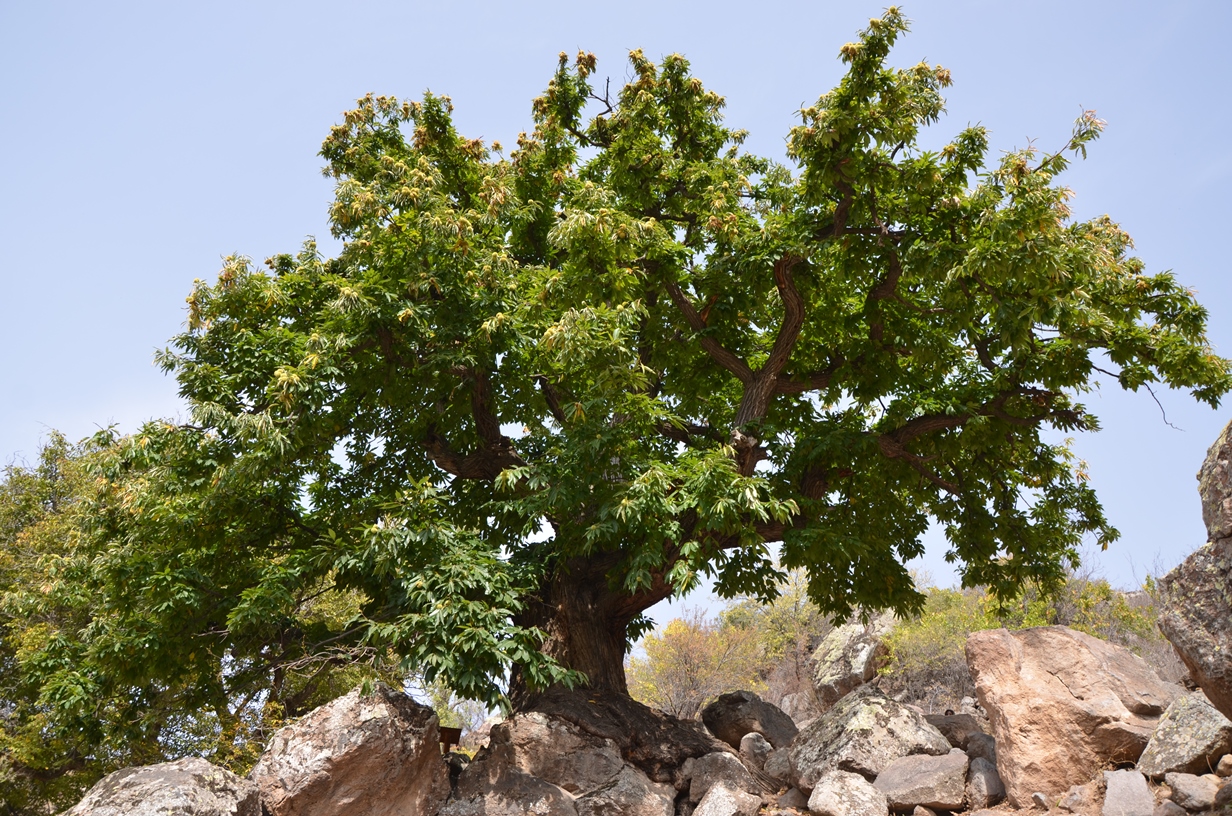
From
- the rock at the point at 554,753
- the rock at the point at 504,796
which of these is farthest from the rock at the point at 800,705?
the rock at the point at 504,796

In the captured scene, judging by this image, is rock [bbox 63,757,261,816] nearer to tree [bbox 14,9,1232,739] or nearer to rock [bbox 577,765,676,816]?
tree [bbox 14,9,1232,739]

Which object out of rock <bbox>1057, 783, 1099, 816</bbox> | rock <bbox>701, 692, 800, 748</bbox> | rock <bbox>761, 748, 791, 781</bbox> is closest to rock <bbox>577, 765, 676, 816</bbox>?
rock <bbox>761, 748, 791, 781</bbox>

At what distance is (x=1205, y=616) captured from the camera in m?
7.25

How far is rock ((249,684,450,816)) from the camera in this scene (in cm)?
1039

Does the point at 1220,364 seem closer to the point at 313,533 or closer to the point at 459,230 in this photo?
the point at 459,230

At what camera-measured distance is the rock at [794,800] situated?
1192 cm

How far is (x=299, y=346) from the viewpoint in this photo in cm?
1283

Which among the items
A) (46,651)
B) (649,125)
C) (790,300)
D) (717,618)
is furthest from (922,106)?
(717,618)

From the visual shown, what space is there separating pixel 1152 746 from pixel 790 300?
7166mm

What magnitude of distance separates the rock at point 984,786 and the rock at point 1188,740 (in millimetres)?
1681

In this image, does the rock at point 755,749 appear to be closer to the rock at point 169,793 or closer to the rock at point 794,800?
the rock at point 794,800

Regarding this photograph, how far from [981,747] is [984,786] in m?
1.82

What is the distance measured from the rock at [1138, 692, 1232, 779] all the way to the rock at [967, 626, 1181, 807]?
61cm

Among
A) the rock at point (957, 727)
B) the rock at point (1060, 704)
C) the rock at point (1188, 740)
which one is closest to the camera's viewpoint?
the rock at point (1188, 740)
